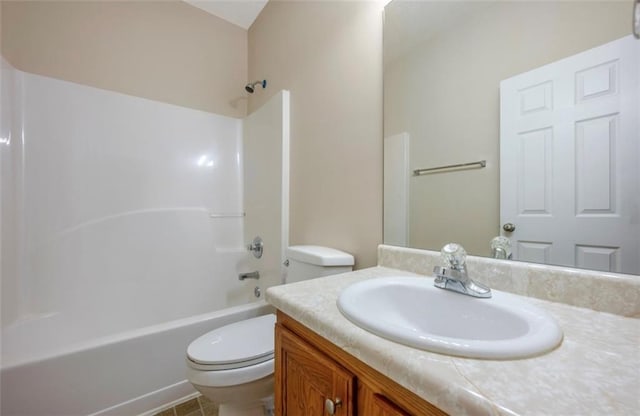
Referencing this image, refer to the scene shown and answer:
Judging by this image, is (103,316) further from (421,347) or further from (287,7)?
(287,7)

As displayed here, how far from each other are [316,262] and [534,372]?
823mm

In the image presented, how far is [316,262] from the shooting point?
1.09 meters

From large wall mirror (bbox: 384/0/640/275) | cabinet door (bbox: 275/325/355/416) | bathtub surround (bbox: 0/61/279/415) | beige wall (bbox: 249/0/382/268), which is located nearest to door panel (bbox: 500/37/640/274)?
large wall mirror (bbox: 384/0/640/275)

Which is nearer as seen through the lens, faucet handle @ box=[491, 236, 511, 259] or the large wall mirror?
the large wall mirror

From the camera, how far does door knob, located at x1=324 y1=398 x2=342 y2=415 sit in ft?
1.59

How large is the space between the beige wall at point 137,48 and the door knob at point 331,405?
6.95 ft

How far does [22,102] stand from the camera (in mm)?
1372

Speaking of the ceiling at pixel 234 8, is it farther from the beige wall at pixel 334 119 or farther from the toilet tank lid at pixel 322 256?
the toilet tank lid at pixel 322 256

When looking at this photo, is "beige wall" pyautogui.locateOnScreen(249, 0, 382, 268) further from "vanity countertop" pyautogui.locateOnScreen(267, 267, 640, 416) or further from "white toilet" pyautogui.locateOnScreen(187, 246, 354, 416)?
"vanity countertop" pyautogui.locateOnScreen(267, 267, 640, 416)

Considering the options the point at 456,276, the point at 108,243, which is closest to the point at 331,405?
the point at 456,276

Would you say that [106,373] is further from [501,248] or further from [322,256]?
[501,248]

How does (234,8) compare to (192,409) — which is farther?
(234,8)

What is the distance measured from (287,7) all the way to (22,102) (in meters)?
1.64

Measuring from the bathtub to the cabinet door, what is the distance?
0.83 m
